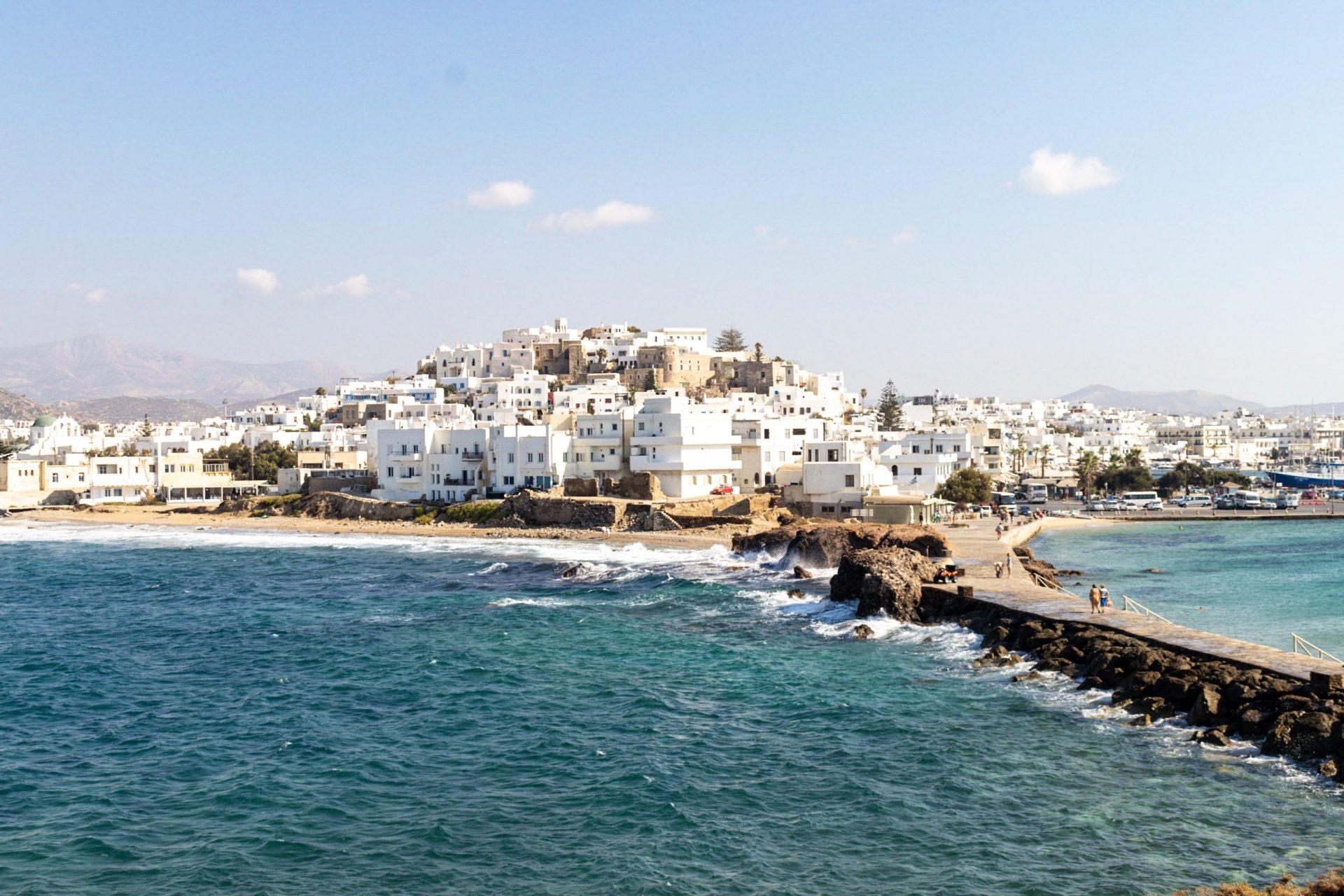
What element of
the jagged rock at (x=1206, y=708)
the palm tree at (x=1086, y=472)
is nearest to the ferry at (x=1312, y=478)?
the palm tree at (x=1086, y=472)

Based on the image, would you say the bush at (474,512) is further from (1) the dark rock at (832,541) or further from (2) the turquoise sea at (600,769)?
(2) the turquoise sea at (600,769)

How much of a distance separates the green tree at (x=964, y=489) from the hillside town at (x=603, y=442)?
942 mm

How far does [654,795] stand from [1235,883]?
27.8 ft

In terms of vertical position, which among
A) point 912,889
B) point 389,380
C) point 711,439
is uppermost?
point 389,380

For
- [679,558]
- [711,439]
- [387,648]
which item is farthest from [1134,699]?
[711,439]

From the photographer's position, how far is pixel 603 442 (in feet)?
215

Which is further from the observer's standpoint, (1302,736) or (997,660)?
(997,660)

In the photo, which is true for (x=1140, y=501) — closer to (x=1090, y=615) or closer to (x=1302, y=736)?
(x=1090, y=615)

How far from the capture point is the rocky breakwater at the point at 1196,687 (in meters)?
18.2

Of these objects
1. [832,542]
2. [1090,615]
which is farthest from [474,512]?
[1090,615]

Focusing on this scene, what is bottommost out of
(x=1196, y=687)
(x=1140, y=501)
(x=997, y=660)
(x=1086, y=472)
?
(x=997, y=660)

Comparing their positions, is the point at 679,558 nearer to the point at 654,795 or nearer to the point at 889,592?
the point at 889,592

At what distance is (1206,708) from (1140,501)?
221 feet

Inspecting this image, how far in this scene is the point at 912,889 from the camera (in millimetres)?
14070
